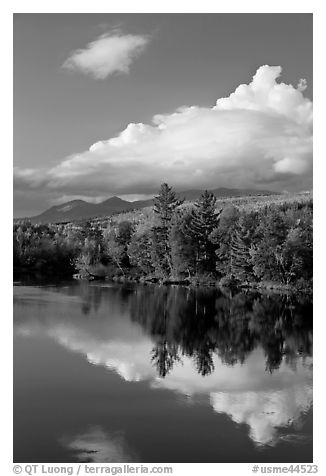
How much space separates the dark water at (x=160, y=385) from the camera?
11906 mm

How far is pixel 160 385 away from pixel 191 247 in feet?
115

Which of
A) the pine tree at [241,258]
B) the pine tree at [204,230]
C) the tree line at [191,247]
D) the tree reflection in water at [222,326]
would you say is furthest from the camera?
the pine tree at [204,230]

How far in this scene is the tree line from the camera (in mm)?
43844

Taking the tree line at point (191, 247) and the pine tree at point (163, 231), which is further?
the pine tree at point (163, 231)

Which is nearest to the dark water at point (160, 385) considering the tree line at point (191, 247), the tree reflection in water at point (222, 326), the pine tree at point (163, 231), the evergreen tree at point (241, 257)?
the tree reflection in water at point (222, 326)

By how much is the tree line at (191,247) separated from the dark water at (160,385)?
13.2 metres

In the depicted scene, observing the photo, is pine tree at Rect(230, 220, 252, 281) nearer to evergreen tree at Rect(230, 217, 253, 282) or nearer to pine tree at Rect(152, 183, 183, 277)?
evergreen tree at Rect(230, 217, 253, 282)

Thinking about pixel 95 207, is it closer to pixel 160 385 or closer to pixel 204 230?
pixel 204 230

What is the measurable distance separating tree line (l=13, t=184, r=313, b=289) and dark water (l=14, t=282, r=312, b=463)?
43.3 feet

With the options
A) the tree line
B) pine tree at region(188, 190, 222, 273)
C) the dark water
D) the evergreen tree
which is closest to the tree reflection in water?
the dark water

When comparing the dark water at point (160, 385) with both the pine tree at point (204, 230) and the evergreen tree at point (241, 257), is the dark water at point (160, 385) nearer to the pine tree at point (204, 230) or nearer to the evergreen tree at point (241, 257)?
the evergreen tree at point (241, 257)
